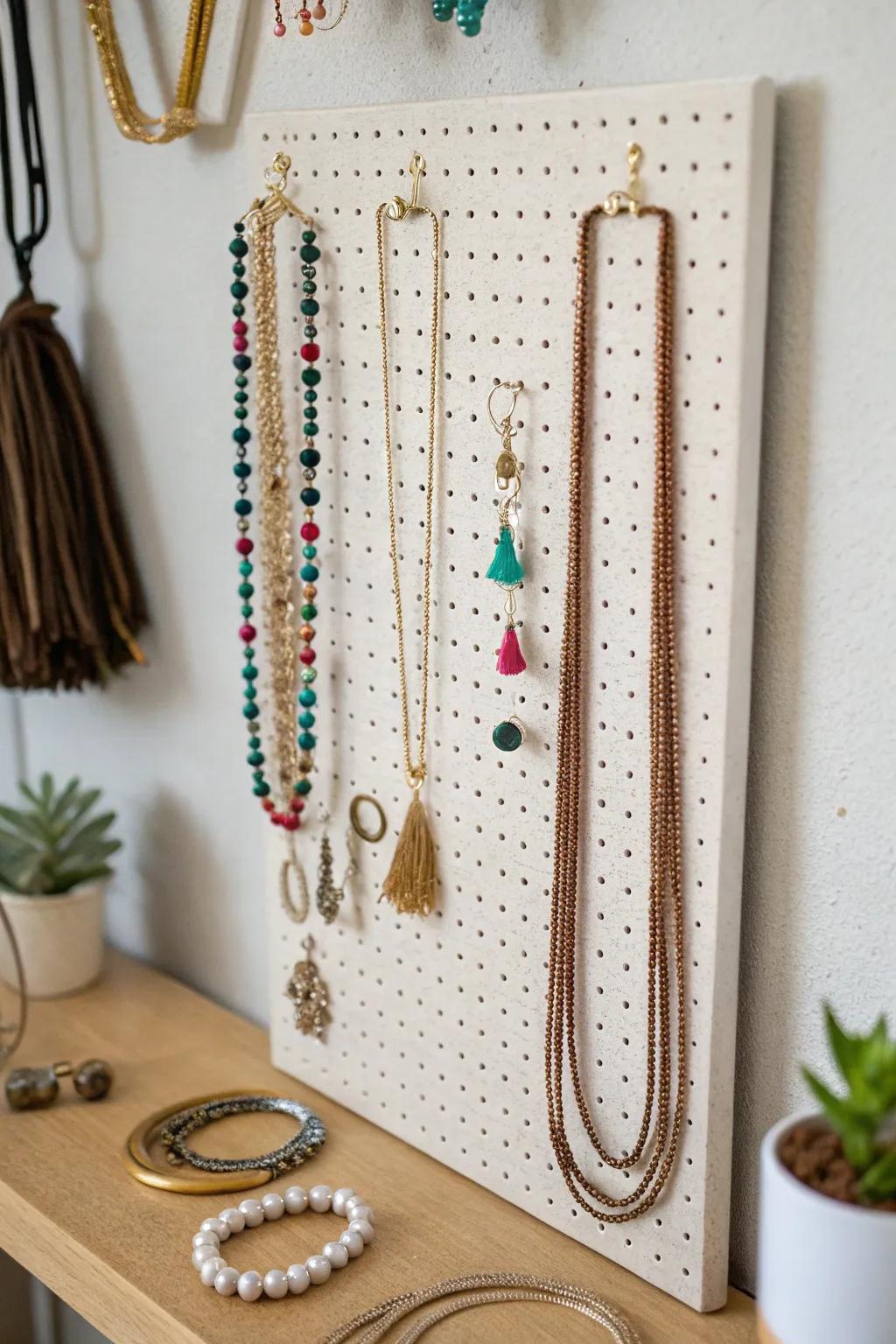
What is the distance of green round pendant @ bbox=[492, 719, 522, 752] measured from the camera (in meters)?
0.92

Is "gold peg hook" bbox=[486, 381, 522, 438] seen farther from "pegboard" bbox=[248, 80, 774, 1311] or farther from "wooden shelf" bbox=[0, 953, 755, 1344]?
"wooden shelf" bbox=[0, 953, 755, 1344]

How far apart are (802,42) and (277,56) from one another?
47 centimetres

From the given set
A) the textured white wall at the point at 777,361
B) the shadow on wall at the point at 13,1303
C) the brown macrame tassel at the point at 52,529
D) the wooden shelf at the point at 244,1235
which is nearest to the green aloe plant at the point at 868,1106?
the textured white wall at the point at 777,361

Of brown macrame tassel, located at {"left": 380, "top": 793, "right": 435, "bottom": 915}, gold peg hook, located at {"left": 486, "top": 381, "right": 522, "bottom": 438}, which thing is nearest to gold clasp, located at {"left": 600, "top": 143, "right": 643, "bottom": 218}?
gold peg hook, located at {"left": 486, "top": 381, "right": 522, "bottom": 438}

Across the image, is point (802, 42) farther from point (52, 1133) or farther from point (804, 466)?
point (52, 1133)

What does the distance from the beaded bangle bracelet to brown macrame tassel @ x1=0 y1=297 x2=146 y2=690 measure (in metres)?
0.43

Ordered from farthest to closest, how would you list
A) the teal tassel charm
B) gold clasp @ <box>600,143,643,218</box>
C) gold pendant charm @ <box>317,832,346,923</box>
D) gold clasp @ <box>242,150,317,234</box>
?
gold pendant charm @ <box>317,832,346,923</box> → gold clasp @ <box>242,150,317,234</box> → the teal tassel charm → gold clasp @ <box>600,143,643,218</box>

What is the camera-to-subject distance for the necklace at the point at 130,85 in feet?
3.63

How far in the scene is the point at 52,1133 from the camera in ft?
3.65

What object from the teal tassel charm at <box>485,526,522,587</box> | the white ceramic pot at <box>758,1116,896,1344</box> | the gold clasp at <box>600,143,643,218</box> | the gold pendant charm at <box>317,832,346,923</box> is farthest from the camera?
the gold pendant charm at <box>317,832,346,923</box>

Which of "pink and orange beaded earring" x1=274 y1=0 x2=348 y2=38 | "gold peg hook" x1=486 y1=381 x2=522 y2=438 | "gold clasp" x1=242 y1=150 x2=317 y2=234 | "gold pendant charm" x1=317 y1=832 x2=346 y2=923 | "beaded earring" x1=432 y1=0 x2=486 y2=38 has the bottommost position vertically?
"gold pendant charm" x1=317 y1=832 x2=346 y2=923

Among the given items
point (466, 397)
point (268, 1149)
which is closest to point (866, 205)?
point (466, 397)

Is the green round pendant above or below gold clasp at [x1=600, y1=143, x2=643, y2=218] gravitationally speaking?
below

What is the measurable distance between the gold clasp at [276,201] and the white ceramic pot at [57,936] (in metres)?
0.67
